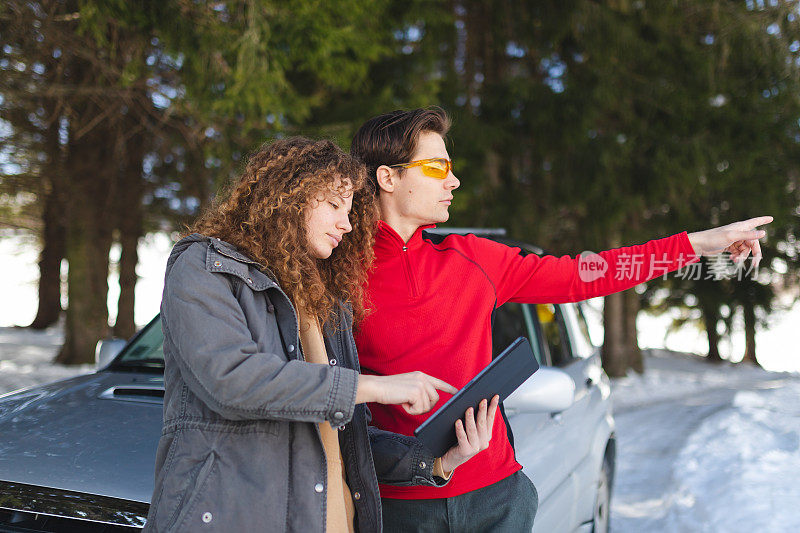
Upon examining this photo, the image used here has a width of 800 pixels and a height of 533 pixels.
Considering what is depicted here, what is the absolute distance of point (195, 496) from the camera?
5.12ft

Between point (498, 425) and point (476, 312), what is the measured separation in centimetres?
37

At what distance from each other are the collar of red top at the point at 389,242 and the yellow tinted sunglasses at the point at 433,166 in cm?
22

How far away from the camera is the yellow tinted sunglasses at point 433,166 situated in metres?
2.40

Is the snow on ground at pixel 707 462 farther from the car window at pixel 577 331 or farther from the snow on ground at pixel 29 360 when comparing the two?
the car window at pixel 577 331

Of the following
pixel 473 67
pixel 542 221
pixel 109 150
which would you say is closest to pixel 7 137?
pixel 109 150

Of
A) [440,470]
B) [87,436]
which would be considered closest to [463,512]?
[440,470]

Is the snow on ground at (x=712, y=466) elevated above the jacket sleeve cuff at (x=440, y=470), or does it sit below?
below

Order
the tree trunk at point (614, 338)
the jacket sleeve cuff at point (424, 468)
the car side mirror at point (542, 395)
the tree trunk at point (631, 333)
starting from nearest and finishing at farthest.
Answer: the jacket sleeve cuff at point (424, 468) → the car side mirror at point (542, 395) → the tree trunk at point (614, 338) → the tree trunk at point (631, 333)

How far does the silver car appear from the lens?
2359 millimetres

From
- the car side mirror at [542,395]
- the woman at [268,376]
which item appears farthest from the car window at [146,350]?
the woman at [268,376]

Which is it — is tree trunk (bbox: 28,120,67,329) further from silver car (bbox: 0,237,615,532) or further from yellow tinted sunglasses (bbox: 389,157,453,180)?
yellow tinted sunglasses (bbox: 389,157,453,180)

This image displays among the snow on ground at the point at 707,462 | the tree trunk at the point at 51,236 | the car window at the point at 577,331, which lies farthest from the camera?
the tree trunk at the point at 51,236

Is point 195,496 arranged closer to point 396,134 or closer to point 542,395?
point 396,134

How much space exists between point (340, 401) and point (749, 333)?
73.2ft
